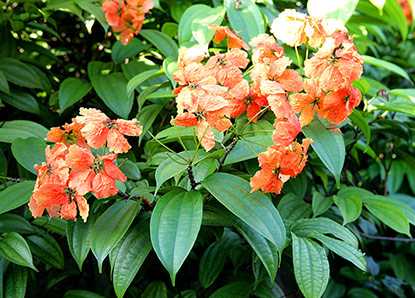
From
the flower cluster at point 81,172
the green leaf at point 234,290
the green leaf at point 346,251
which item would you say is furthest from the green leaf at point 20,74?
the green leaf at point 346,251

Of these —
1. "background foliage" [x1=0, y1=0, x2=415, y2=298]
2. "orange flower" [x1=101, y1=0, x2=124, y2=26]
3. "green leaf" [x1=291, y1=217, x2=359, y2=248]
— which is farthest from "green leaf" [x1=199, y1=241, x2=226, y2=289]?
"orange flower" [x1=101, y1=0, x2=124, y2=26]

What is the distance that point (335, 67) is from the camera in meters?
0.72

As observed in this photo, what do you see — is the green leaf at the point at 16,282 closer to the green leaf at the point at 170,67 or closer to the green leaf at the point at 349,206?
the green leaf at the point at 170,67

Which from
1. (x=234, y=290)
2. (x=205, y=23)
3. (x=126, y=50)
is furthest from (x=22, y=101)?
(x=234, y=290)

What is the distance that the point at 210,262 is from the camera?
97 cm

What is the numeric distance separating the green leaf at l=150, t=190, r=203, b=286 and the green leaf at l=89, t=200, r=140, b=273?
0.23 ft

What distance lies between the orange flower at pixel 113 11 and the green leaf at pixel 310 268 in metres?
0.72

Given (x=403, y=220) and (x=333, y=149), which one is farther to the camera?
(x=403, y=220)

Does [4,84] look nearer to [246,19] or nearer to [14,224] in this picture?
[14,224]

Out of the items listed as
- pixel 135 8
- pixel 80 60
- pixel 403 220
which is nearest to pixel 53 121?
pixel 80 60

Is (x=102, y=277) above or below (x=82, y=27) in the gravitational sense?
below

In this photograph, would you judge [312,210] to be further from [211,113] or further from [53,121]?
[53,121]

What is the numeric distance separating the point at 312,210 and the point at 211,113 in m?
0.47

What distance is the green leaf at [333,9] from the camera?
109 cm
